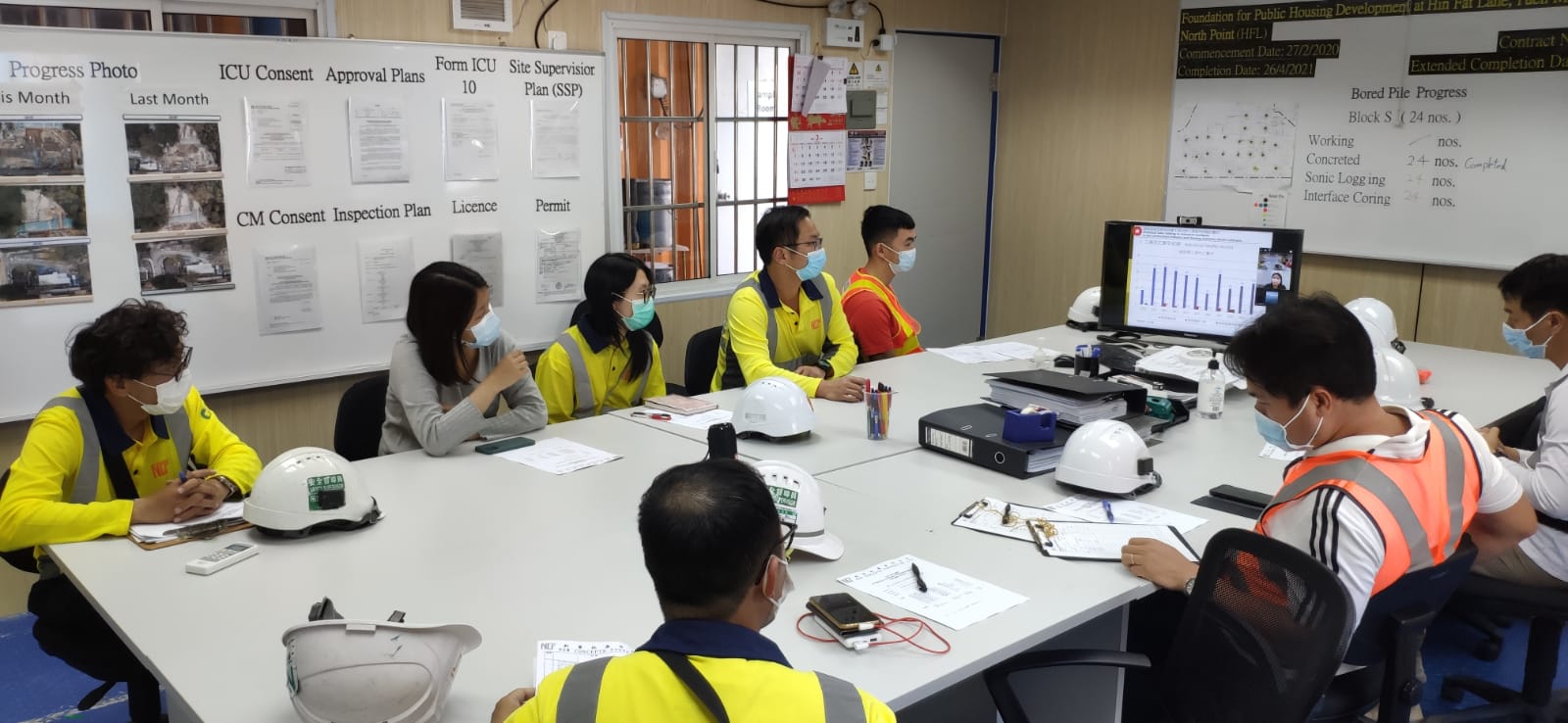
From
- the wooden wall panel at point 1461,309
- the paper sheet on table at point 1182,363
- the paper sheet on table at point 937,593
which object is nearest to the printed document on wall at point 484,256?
the paper sheet on table at point 1182,363

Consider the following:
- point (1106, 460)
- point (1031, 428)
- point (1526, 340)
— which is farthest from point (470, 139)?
point (1526, 340)

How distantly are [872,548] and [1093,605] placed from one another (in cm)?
44

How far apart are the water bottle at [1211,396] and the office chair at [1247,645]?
5.10 ft

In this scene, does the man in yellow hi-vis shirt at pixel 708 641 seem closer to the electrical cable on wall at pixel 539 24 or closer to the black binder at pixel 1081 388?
the black binder at pixel 1081 388

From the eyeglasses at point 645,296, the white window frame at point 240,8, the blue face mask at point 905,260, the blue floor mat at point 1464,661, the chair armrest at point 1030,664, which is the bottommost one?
the blue floor mat at point 1464,661

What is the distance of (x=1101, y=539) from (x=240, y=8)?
3.24 metres

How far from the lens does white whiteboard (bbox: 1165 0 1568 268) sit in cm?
464

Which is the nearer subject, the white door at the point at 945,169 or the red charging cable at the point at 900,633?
the red charging cable at the point at 900,633

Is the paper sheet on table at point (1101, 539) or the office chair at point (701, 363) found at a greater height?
the office chair at point (701, 363)

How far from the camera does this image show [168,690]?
1.67 metres

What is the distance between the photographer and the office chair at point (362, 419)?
3082 mm

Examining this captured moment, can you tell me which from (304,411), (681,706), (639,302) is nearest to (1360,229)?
(639,302)

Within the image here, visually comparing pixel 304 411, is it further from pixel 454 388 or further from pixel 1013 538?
pixel 1013 538

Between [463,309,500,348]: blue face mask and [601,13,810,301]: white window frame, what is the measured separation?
1815 mm
